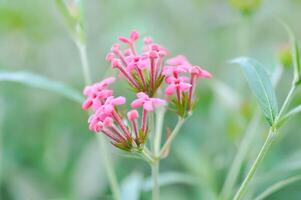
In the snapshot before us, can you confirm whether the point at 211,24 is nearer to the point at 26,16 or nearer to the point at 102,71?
the point at 102,71

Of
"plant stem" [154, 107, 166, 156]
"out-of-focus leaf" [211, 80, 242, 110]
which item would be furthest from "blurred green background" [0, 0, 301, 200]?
"plant stem" [154, 107, 166, 156]

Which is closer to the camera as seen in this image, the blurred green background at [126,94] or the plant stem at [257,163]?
the plant stem at [257,163]

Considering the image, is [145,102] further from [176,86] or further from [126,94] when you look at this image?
[126,94]

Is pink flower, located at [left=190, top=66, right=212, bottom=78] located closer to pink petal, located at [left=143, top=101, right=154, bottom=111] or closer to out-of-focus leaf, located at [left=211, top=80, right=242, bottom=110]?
pink petal, located at [left=143, top=101, right=154, bottom=111]

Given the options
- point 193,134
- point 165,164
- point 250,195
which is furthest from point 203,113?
point 250,195

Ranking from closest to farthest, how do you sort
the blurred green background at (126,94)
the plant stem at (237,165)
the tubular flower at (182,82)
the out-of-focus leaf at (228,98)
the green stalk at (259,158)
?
the green stalk at (259,158), the tubular flower at (182,82), the plant stem at (237,165), the out-of-focus leaf at (228,98), the blurred green background at (126,94)

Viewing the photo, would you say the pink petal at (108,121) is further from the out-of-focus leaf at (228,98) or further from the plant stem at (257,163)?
the out-of-focus leaf at (228,98)

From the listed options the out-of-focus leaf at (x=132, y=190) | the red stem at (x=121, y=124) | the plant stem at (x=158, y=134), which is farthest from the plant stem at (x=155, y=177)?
the out-of-focus leaf at (x=132, y=190)

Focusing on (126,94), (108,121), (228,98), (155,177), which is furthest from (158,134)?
(126,94)
